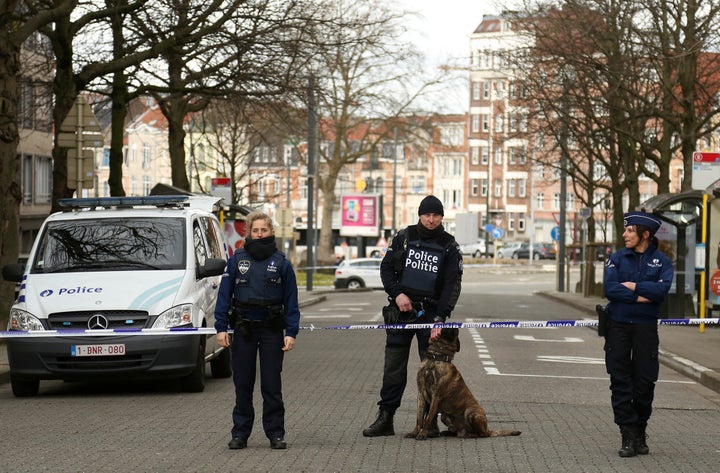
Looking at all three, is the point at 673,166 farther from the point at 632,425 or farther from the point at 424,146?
the point at 632,425

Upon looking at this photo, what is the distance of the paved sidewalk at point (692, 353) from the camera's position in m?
17.4

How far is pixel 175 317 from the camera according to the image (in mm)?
14195

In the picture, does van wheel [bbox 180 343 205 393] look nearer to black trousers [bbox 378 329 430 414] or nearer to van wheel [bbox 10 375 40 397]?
van wheel [bbox 10 375 40 397]

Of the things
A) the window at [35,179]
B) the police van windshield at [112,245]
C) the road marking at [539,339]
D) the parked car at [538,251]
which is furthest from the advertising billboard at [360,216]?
the police van windshield at [112,245]

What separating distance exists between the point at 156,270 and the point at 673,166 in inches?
4006

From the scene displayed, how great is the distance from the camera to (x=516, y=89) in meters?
40.1

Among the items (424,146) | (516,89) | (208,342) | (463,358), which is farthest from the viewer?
(424,146)

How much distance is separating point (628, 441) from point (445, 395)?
1.33 metres

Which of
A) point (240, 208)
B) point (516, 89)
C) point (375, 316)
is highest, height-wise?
point (516, 89)

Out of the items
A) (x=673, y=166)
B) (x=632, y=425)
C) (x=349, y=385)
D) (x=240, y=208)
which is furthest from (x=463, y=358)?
(x=673, y=166)

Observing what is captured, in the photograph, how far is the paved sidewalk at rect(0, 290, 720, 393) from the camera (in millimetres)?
17359

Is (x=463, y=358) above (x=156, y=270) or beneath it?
beneath

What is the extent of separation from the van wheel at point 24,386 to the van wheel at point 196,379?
1.48m

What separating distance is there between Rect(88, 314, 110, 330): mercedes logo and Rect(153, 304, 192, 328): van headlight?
487 mm
